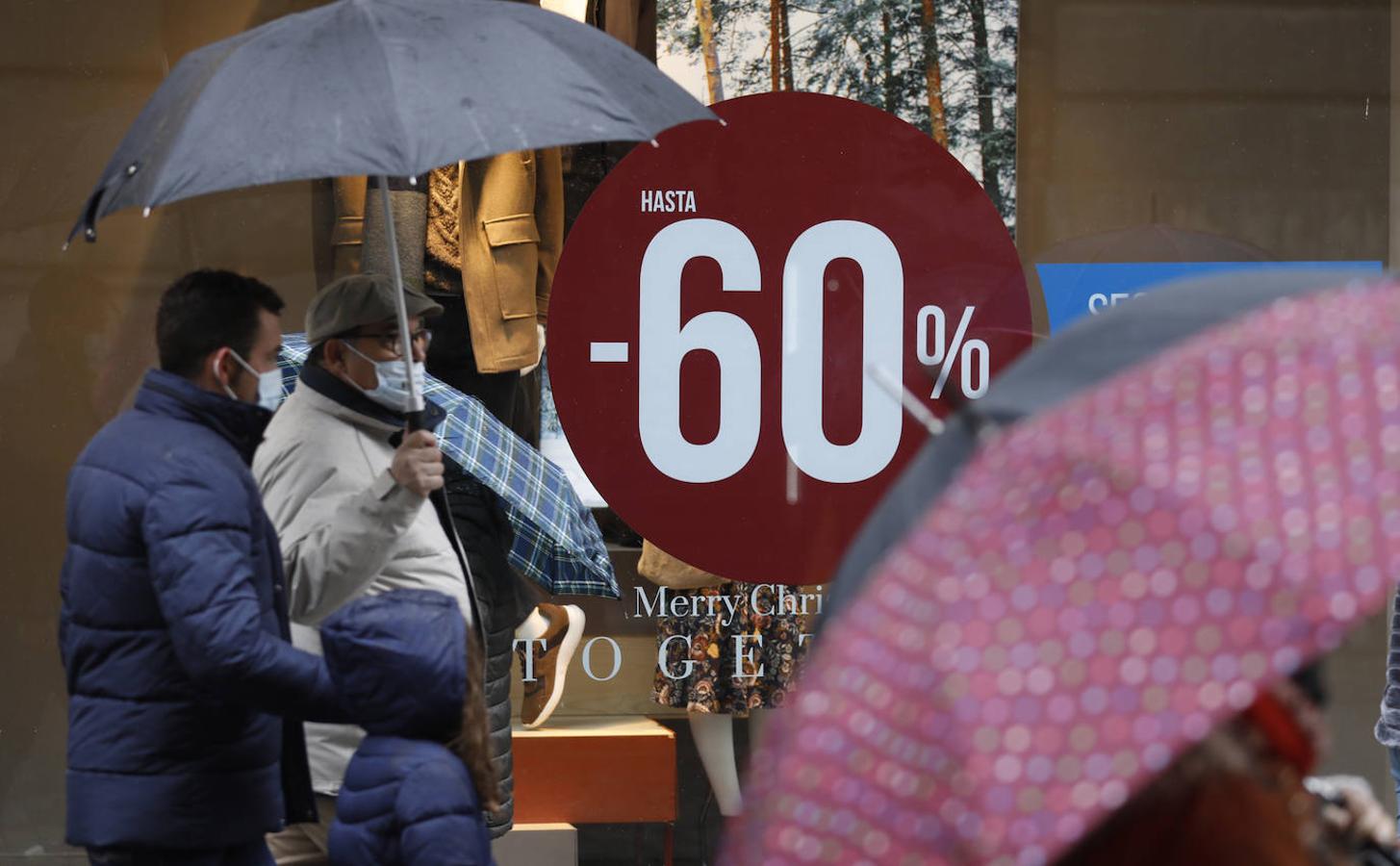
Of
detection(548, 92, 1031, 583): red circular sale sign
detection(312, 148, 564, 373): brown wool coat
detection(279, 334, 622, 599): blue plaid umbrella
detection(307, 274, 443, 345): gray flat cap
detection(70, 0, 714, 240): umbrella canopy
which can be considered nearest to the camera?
detection(70, 0, 714, 240): umbrella canopy

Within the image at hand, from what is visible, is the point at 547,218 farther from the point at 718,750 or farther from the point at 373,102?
the point at 373,102

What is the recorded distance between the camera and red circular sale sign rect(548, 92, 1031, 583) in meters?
5.15

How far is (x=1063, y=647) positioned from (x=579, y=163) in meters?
4.09

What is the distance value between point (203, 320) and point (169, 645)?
552mm

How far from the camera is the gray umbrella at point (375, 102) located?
317 centimetres

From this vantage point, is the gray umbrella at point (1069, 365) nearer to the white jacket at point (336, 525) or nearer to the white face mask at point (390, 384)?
the white jacket at point (336, 525)

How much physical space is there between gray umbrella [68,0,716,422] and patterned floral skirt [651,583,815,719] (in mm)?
1866

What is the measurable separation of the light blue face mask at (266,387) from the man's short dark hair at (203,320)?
2 cm

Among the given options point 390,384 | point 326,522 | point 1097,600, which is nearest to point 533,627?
point 390,384

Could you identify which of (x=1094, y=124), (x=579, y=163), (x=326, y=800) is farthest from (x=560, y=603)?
(x=1094, y=124)

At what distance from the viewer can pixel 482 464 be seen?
4.86 metres

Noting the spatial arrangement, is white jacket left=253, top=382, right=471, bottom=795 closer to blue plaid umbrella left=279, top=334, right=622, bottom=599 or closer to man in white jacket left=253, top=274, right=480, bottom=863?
man in white jacket left=253, top=274, right=480, bottom=863

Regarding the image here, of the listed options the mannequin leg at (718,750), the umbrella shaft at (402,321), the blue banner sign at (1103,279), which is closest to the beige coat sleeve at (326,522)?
the umbrella shaft at (402,321)

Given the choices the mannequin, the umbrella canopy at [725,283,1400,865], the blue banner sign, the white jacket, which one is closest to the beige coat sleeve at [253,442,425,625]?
the white jacket
